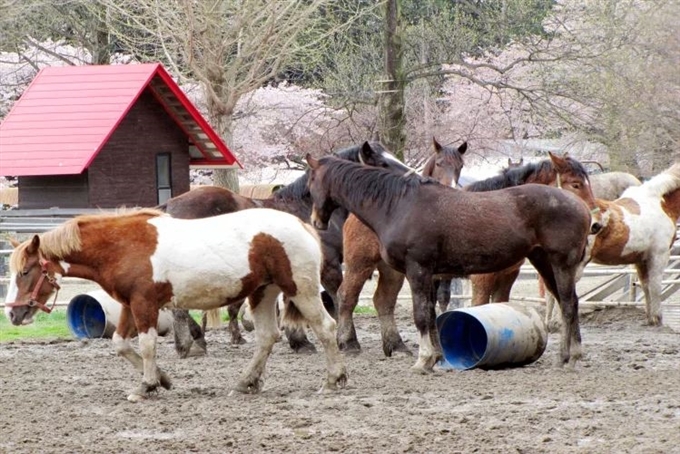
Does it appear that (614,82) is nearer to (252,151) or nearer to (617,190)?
(617,190)

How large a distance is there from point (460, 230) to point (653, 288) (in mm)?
4844

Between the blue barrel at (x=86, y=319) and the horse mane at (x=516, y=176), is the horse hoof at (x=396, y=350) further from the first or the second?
the blue barrel at (x=86, y=319)

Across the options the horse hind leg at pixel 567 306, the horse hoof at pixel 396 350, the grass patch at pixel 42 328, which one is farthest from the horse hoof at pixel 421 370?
the grass patch at pixel 42 328

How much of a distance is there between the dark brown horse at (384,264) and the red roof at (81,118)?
8.87 m

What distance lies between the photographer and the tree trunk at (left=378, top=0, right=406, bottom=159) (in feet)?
60.5

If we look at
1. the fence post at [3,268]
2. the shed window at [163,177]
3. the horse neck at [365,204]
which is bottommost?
the fence post at [3,268]

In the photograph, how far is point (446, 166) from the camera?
11.4 metres

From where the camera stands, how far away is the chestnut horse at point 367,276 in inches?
429

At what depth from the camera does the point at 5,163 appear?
19.8 metres

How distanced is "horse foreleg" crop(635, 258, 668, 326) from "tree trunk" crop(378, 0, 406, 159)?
582 cm

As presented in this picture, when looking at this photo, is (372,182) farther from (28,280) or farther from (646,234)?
(646,234)

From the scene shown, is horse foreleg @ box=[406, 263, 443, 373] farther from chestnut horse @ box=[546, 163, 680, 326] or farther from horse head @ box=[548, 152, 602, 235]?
chestnut horse @ box=[546, 163, 680, 326]

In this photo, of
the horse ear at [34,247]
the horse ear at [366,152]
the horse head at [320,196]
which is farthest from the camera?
the horse ear at [366,152]

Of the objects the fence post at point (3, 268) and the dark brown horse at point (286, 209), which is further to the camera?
the fence post at point (3, 268)
